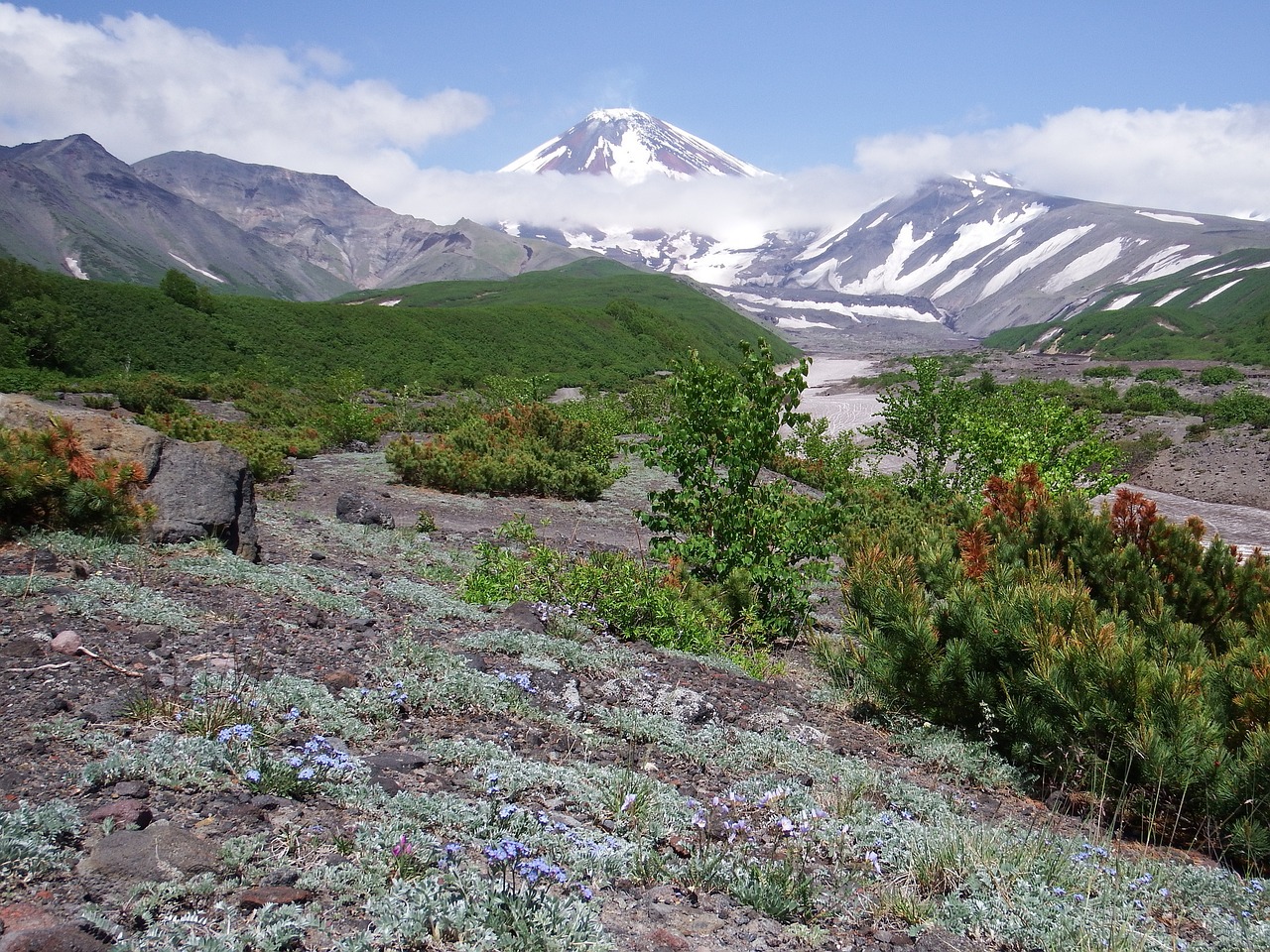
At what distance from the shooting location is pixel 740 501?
880 centimetres

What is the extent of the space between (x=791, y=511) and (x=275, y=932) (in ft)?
23.1

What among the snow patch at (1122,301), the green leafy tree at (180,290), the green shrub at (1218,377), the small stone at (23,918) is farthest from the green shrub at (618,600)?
the snow patch at (1122,301)

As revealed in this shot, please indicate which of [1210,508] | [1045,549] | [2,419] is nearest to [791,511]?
[1045,549]

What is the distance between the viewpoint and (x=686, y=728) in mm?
4867

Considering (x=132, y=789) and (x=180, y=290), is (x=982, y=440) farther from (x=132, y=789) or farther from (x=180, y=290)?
(x=180, y=290)

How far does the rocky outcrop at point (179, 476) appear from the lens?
7289mm

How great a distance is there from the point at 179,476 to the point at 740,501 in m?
5.41

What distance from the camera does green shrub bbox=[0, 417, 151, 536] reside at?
20.6ft

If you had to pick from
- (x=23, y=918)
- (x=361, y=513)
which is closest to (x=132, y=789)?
(x=23, y=918)

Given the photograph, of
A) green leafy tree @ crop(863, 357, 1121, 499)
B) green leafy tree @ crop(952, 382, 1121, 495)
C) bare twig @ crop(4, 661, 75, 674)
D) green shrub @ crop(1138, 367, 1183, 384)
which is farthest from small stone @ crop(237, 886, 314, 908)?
green shrub @ crop(1138, 367, 1183, 384)

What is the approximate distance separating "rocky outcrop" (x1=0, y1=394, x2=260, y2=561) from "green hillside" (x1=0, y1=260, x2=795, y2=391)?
6973 millimetres

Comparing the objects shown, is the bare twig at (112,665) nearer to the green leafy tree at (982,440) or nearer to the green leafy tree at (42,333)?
the green leafy tree at (982,440)

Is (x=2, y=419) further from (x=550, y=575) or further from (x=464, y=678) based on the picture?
(x=464, y=678)

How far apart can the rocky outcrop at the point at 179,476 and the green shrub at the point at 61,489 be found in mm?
304
